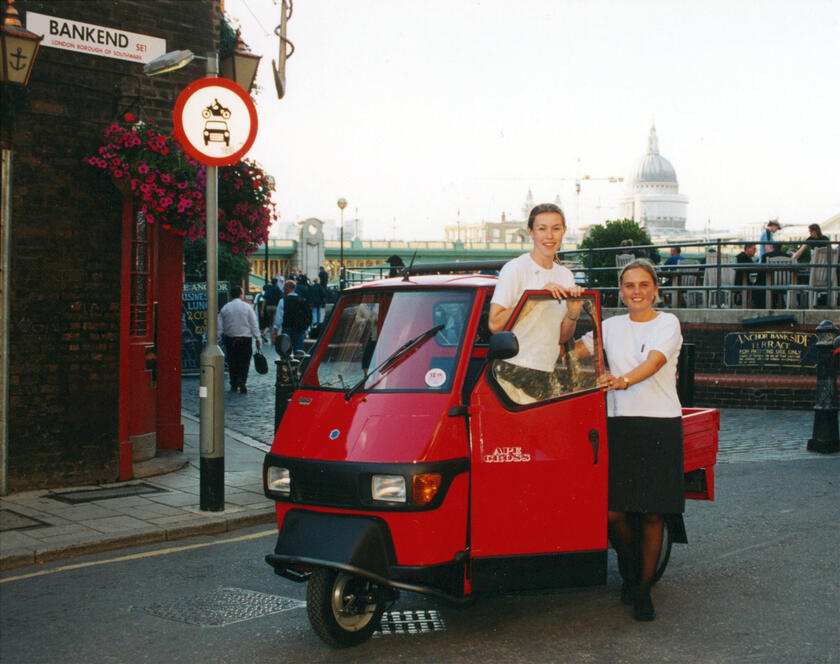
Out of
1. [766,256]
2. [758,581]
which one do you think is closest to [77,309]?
[758,581]

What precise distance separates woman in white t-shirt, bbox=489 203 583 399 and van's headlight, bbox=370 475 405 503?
2.56ft

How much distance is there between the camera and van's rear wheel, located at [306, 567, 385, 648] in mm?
4672

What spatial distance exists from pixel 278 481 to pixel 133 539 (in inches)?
101

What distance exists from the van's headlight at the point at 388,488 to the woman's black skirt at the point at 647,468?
1327 mm

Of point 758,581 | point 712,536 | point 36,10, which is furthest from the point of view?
point 36,10

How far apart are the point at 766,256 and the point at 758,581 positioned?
12471 millimetres

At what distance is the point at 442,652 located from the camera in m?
4.72

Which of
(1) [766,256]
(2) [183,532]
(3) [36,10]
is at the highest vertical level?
(3) [36,10]

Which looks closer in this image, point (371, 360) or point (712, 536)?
point (371, 360)

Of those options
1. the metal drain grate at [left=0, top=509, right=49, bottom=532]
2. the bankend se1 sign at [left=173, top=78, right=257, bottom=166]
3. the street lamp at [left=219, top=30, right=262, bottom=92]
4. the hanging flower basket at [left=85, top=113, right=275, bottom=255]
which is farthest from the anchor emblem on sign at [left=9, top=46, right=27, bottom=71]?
the metal drain grate at [left=0, top=509, right=49, bottom=532]

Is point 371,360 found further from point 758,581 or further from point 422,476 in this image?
point 758,581

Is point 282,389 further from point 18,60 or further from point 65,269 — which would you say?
point 18,60

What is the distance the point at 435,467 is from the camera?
4609 millimetres

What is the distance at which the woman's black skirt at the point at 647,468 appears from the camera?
206 inches
